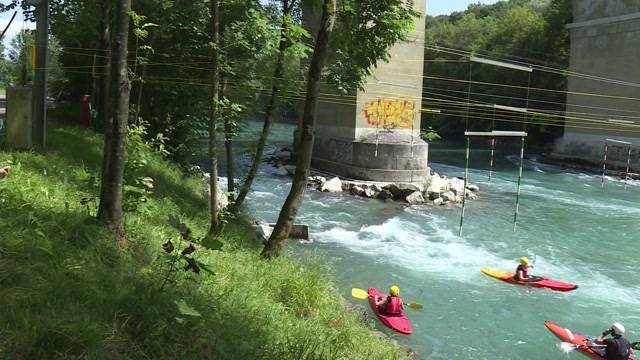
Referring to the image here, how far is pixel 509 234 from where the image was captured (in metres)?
17.1

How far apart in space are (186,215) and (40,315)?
18.2ft

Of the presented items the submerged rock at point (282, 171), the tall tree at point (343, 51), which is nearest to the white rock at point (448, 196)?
the submerged rock at point (282, 171)

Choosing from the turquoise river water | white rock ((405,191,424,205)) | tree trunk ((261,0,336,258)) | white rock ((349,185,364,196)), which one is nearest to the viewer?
tree trunk ((261,0,336,258))

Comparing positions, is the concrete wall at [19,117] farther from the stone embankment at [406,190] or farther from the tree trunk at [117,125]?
the stone embankment at [406,190]

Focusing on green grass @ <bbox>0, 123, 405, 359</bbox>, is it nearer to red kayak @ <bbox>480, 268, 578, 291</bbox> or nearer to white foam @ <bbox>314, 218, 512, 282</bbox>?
red kayak @ <bbox>480, 268, 578, 291</bbox>

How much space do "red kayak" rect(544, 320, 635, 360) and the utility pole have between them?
8476 mm

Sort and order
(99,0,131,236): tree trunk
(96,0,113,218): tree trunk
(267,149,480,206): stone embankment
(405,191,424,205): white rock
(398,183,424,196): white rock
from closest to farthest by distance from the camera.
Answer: (99,0,131,236): tree trunk → (96,0,113,218): tree trunk → (405,191,424,205): white rock → (267,149,480,206): stone embankment → (398,183,424,196): white rock

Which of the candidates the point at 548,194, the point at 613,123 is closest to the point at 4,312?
the point at 548,194

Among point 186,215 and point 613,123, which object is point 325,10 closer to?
point 186,215

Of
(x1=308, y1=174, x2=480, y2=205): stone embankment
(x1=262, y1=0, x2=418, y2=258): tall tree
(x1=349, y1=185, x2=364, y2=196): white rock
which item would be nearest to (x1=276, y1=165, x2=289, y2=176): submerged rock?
(x1=308, y1=174, x2=480, y2=205): stone embankment

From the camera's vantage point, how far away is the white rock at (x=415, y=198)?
21.6 m

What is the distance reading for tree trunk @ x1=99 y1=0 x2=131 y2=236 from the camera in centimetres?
469

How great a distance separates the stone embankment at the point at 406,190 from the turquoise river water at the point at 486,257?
81cm

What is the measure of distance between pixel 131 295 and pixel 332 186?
1919 centimetres
